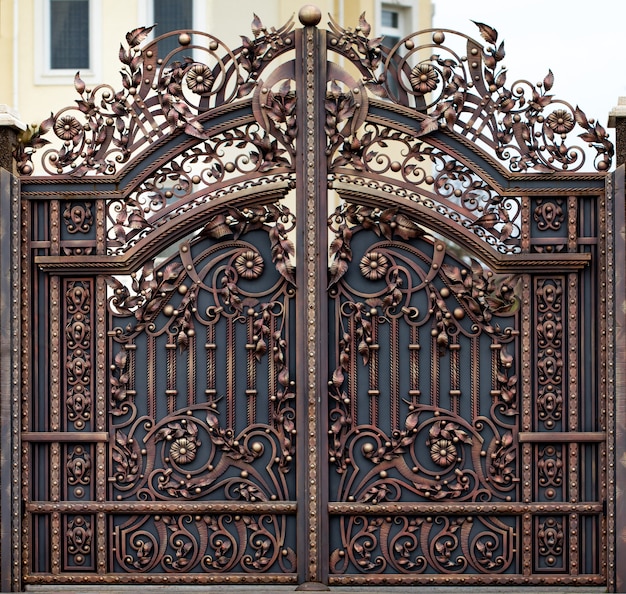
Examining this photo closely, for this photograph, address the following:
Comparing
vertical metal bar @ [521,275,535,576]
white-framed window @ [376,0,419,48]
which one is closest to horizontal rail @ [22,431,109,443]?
vertical metal bar @ [521,275,535,576]

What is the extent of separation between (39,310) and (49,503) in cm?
86

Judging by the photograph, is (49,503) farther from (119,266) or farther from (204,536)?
(119,266)

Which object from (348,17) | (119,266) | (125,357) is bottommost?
(125,357)

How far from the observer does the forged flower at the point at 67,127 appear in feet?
15.6

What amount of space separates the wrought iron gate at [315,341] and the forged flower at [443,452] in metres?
0.02

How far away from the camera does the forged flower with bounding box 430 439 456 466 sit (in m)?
4.78

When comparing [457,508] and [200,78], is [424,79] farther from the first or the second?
[457,508]

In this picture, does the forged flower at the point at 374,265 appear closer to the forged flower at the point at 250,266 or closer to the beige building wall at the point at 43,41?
the forged flower at the point at 250,266

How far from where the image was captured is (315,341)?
4.77m

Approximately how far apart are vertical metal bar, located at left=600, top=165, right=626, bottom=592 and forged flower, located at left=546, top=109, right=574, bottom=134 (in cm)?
29

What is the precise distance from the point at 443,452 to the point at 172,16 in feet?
24.2

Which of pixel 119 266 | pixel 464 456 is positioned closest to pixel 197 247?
pixel 119 266

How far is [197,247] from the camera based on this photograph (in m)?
4.86

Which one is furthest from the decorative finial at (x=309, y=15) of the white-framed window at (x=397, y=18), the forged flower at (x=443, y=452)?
the white-framed window at (x=397, y=18)
